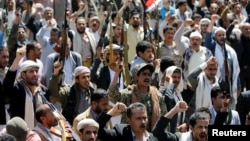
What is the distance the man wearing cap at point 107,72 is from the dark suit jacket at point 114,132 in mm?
2526

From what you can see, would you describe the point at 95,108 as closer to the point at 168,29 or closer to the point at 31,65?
the point at 31,65

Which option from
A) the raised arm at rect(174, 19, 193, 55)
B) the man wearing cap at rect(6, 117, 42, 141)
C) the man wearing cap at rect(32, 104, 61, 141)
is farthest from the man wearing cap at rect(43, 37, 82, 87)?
the man wearing cap at rect(6, 117, 42, 141)

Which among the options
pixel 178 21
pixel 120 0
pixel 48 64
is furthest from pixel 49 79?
pixel 120 0

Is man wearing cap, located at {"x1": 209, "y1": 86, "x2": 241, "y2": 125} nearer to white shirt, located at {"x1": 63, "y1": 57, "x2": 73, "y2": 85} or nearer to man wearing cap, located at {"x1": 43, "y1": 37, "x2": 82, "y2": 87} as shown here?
man wearing cap, located at {"x1": 43, "y1": 37, "x2": 82, "y2": 87}

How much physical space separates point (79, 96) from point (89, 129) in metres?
2.07

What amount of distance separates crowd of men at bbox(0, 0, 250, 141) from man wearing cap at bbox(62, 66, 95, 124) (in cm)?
1

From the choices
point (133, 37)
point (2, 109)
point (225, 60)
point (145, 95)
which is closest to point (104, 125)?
point (145, 95)

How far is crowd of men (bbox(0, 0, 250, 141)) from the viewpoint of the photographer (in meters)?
10.2

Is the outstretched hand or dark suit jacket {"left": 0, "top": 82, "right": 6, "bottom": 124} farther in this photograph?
dark suit jacket {"left": 0, "top": 82, "right": 6, "bottom": 124}

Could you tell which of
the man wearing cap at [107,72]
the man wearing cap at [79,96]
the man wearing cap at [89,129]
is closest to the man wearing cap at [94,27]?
the man wearing cap at [107,72]

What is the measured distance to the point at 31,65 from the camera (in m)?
11.1

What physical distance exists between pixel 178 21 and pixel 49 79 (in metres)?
4.67

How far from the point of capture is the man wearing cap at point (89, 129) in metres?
9.76

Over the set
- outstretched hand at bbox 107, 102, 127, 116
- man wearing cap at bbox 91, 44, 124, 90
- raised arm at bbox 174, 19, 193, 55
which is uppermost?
raised arm at bbox 174, 19, 193, 55
